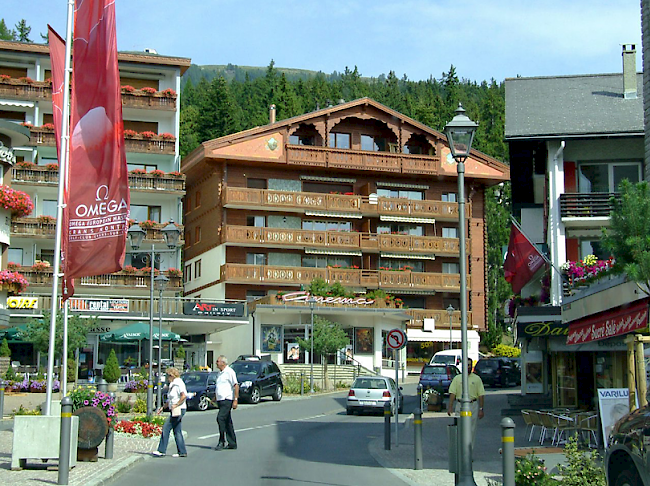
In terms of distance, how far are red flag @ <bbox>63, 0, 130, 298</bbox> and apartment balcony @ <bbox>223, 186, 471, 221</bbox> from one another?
40.3m

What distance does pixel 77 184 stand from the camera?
1503 cm

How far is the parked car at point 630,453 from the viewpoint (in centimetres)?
932

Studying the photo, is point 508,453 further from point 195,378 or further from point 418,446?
point 195,378

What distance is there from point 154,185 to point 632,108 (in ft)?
101

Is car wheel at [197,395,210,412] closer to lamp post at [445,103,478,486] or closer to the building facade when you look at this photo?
the building facade

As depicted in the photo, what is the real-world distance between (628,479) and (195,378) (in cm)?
→ 2500

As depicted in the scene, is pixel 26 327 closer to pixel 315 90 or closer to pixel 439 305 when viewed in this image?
pixel 439 305

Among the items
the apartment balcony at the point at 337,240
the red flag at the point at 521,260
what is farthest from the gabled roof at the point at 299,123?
the red flag at the point at 521,260

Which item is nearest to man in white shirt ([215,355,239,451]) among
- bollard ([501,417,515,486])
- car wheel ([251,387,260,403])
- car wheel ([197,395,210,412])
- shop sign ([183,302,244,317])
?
bollard ([501,417,515,486])

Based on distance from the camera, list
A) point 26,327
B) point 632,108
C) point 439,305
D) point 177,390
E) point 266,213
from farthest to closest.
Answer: point 439,305, point 266,213, point 26,327, point 632,108, point 177,390

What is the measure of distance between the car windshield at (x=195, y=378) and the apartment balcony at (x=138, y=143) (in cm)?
2286

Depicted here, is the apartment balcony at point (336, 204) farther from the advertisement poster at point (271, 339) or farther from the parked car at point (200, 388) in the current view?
the parked car at point (200, 388)

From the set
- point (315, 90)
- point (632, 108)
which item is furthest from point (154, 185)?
point (315, 90)

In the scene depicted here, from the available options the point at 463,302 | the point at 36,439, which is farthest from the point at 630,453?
the point at 36,439
